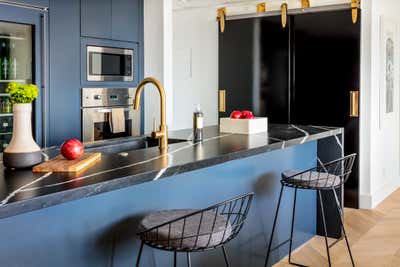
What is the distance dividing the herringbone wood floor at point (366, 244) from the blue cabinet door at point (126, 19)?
2634mm

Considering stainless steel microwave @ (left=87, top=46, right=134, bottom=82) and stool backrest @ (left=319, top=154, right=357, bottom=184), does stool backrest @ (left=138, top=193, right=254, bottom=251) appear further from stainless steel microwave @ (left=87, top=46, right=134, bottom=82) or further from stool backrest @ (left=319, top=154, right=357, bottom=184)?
stainless steel microwave @ (left=87, top=46, right=134, bottom=82)

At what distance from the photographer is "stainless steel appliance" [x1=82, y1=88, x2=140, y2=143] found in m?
4.70

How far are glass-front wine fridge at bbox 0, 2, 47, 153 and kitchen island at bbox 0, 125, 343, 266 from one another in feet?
4.35

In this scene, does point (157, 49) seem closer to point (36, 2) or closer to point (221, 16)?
point (221, 16)

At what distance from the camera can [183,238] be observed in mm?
1981

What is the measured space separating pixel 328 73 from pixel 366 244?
195cm

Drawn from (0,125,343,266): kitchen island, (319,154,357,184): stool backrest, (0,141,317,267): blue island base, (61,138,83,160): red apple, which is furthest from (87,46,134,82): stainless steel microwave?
(61,138,83,160): red apple

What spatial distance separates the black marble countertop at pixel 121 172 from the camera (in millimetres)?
1643

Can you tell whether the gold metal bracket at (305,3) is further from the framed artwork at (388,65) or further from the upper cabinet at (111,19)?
the upper cabinet at (111,19)

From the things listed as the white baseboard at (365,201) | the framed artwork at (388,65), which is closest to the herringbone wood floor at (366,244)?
the white baseboard at (365,201)

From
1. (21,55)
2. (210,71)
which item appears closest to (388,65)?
(210,71)

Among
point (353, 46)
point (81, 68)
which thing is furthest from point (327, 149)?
point (81, 68)

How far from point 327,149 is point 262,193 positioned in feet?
3.47

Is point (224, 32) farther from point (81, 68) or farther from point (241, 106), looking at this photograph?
point (81, 68)
